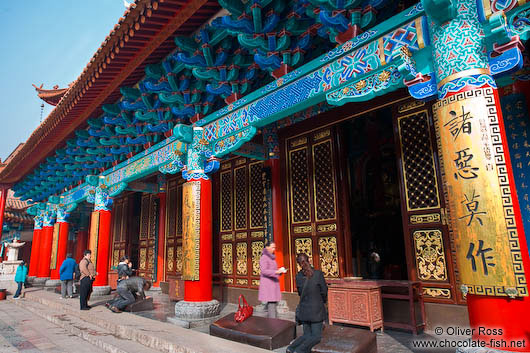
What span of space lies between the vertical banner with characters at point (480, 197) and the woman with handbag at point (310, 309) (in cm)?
135

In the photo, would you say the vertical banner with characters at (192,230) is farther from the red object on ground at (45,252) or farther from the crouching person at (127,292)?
the red object on ground at (45,252)

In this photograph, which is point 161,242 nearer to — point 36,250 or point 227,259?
point 227,259

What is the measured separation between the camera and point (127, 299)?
22.8ft

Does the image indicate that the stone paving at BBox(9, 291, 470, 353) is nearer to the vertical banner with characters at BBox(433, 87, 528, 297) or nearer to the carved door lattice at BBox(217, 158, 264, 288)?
the carved door lattice at BBox(217, 158, 264, 288)

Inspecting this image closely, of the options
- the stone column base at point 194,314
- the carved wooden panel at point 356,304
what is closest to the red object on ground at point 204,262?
the stone column base at point 194,314

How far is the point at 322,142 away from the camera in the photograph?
6.50m

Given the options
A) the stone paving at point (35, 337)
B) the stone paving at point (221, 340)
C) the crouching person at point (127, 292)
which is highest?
the crouching person at point (127, 292)

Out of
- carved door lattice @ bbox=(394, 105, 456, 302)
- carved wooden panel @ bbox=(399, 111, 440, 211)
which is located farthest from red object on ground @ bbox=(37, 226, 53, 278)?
carved wooden panel @ bbox=(399, 111, 440, 211)

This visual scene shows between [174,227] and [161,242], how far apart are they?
73cm

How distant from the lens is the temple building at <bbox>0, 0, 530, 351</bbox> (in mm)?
2787

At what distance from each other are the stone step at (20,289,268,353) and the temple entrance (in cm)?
483

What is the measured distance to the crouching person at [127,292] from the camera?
6.87 meters

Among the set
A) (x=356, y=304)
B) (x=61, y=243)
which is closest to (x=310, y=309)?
(x=356, y=304)

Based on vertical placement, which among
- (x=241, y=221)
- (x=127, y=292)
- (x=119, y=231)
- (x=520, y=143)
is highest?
(x=520, y=143)
